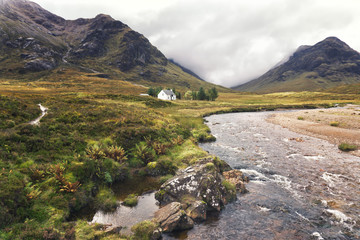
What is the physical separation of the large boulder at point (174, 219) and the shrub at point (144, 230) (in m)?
0.64

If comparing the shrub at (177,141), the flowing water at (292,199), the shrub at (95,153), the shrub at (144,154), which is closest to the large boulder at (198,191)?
the flowing water at (292,199)

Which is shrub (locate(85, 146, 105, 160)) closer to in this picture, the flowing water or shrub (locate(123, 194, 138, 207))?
shrub (locate(123, 194, 138, 207))

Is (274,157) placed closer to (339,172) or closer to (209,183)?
(339,172)


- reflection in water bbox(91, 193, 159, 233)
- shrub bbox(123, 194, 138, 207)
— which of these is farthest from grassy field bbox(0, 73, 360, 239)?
shrub bbox(123, 194, 138, 207)

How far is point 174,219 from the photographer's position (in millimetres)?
10594

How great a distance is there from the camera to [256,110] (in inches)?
3206

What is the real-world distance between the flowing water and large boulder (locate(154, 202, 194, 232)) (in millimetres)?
410

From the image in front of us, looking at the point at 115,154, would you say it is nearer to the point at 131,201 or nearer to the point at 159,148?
the point at 159,148

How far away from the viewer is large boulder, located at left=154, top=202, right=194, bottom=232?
34.2 ft

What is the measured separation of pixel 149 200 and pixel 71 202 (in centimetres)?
529

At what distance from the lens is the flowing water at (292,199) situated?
10500mm

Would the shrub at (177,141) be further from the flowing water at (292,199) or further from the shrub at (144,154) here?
the flowing water at (292,199)

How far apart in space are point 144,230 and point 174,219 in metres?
1.87

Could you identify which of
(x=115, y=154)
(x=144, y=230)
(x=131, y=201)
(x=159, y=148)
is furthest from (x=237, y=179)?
(x=115, y=154)
